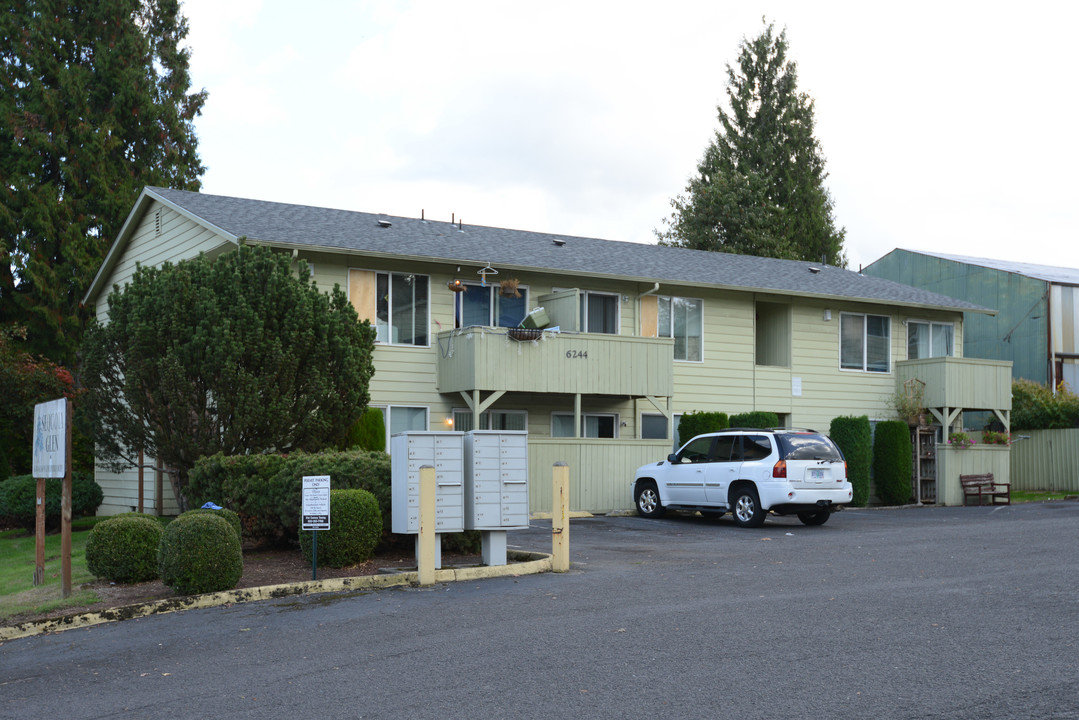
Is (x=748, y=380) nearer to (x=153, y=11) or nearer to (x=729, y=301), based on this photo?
(x=729, y=301)

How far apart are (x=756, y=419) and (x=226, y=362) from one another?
44.7 ft

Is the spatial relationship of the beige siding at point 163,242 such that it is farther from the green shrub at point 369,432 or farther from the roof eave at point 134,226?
the green shrub at point 369,432

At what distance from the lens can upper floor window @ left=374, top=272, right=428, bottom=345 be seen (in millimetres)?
23062

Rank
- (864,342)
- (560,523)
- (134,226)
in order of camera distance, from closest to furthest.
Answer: (560,523) < (134,226) < (864,342)

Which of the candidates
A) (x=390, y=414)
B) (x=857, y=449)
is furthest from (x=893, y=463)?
(x=390, y=414)

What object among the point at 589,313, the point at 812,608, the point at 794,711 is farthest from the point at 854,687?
the point at 589,313

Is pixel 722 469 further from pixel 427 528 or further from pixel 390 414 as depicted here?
pixel 427 528

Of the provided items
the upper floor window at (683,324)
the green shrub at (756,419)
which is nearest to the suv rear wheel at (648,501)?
the green shrub at (756,419)

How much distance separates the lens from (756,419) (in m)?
25.6

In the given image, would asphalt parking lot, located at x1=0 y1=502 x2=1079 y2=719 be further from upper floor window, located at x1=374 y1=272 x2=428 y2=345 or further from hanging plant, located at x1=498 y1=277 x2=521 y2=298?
hanging plant, located at x1=498 y1=277 x2=521 y2=298

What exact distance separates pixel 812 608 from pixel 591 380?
13994 millimetres

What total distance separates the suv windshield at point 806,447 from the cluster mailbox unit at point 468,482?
7113 mm

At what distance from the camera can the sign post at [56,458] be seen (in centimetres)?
1201

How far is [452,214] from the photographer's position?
27.9m
